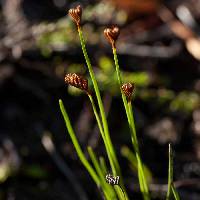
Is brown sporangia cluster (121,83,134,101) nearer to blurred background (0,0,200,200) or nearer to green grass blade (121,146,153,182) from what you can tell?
blurred background (0,0,200,200)

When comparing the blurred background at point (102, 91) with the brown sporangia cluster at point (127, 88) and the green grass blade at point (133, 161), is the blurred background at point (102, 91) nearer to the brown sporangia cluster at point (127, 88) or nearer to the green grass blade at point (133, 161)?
the green grass blade at point (133, 161)

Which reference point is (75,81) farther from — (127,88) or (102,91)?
(102,91)


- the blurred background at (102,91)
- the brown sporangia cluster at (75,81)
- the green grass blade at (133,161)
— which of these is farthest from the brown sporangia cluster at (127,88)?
the green grass blade at (133,161)

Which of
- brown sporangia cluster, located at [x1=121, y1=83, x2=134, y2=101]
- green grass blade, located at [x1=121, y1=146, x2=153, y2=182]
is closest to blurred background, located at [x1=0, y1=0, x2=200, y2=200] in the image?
green grass blade, located at [x1=121, y1=146, x2=153, y2=182]

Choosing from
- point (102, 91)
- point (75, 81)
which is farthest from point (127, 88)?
point (102, 91)

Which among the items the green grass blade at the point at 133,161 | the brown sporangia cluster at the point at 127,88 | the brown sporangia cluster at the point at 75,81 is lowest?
the green grass blade at the point at 133,161

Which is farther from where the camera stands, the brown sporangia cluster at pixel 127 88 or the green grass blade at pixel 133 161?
the green grass blade at pixel 133 161

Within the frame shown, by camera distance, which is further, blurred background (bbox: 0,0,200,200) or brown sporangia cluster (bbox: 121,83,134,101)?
blurred background (bbox: 0,0,200,200)

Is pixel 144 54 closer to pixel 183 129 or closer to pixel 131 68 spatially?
pixel 131 68

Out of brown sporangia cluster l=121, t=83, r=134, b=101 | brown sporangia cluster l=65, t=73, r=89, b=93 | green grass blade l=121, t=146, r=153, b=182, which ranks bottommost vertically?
green grass blade l=121, t=146, r=153, b=182
